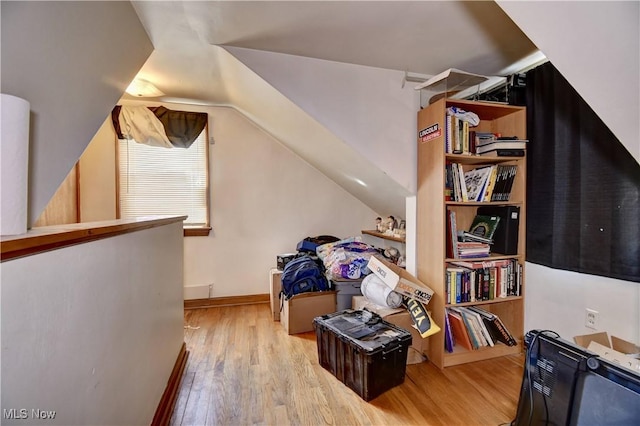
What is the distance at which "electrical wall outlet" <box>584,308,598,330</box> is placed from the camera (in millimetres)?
1665

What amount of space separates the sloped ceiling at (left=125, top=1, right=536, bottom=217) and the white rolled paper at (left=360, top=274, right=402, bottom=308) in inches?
29.0

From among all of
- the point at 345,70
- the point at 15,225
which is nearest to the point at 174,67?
the point at 345,70

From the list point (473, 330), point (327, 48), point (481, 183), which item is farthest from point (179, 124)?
point (473, 330)

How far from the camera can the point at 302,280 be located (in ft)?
8.43

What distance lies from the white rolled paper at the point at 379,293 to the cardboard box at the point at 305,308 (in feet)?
1.42

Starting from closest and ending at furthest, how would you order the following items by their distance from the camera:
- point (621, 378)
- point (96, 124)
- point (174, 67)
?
point (621, 378)
point (96, 124)
point (174, 67)

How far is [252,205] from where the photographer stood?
3.28 meters

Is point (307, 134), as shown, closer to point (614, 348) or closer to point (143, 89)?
point (143, 89)

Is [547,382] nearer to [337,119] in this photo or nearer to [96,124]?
[337,119]

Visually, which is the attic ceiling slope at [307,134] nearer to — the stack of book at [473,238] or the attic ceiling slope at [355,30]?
the attic ceiling slope at [355,30]

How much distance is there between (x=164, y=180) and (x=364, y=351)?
2655mm

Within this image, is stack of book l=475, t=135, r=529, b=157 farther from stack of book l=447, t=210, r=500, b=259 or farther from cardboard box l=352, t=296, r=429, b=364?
cardboard box l=352, t=296, r=429, b=364

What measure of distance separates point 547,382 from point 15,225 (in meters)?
1.87

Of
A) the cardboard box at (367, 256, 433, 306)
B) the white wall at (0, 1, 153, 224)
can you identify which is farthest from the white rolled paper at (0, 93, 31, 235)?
the cardboard box at (367, 256, 433, 306)
